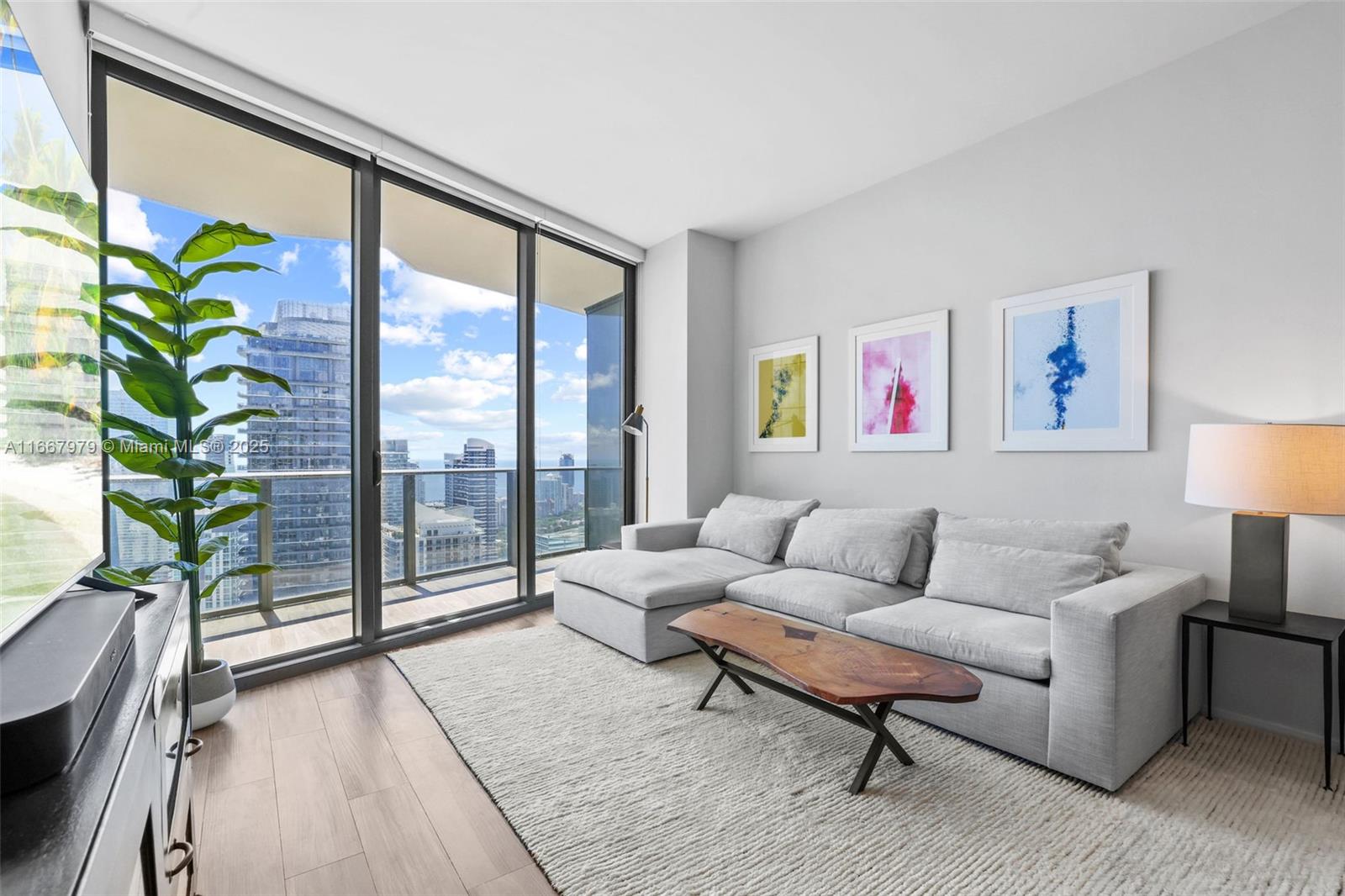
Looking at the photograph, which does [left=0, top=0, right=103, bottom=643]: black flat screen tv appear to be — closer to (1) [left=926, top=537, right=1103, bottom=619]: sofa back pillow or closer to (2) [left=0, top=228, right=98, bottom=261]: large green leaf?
(2) [left=0, top=228, right=98, bottom=261]: large green leaf

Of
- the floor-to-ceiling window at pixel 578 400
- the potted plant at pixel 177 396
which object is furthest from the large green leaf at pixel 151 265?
the floor-to-ceiling window at pixel 578 400

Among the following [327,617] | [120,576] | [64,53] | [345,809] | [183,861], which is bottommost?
[345,809]

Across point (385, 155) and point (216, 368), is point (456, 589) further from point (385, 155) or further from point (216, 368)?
point (385, 155)

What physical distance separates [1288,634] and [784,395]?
9.34ft

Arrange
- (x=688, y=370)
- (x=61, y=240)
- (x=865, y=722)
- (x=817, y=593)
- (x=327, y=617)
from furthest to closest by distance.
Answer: (x=688, y=370) → (x=327, y=617) → (x=817, y=593) → (x=865, y=722) → (x=61, y=240)

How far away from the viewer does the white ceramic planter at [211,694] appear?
2.41 metres

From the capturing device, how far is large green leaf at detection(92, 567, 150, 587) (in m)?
2.07

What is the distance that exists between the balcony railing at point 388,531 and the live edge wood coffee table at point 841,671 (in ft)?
6.51

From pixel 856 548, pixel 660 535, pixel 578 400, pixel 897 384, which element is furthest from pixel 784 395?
pixel 578 400

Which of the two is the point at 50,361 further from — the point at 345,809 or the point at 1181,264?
the point at 1181,264

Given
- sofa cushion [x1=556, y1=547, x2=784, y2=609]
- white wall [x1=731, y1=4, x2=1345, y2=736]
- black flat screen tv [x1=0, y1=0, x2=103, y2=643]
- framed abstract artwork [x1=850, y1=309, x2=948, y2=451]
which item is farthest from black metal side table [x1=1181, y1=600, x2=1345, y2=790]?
black flat screen tv [x1=0, y1=0, x2=103, y2=643]

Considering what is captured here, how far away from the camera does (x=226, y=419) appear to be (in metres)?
2.39

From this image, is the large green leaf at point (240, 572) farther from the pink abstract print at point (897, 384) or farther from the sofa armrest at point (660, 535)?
the pink abstract print at point (897, 384)

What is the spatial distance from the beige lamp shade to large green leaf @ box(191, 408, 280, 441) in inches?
141
